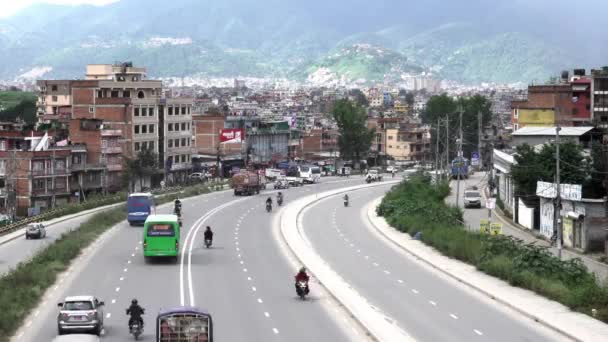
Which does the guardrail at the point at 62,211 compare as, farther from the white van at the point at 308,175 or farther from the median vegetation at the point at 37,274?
the white van at the point at 308,175

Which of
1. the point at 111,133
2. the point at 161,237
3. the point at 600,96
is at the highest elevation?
the point at 600,96

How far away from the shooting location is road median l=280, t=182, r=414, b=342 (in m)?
29.7

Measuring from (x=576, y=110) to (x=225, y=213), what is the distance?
158 ft

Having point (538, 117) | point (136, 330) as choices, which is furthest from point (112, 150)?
point (136, 330)

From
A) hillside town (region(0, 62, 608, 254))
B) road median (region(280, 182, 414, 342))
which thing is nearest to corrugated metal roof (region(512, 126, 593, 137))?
hillside town (region(0, 62, 608, 254))

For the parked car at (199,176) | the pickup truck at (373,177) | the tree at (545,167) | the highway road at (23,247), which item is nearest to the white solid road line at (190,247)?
the highway road at (23,247)

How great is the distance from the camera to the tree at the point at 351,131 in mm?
147625

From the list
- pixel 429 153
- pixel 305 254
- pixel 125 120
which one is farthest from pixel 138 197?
pixel 429 153

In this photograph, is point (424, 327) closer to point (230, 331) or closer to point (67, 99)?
point (230, 331)

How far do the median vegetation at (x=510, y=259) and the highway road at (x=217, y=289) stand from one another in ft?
21.7

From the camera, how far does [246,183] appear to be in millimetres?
97188

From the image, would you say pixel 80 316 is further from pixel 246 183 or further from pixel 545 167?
pixel 246 183

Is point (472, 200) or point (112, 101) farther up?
point (112, 101)

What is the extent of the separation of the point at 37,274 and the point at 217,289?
21.3 ft
